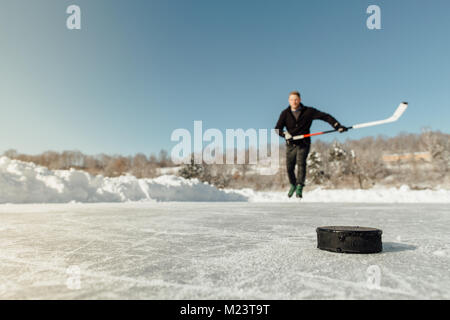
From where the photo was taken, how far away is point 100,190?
1205cm

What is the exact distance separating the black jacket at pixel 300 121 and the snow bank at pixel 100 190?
9.22m

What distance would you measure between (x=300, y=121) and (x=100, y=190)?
393 inches

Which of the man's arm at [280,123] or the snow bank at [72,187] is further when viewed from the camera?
the snow bank at [72,187]

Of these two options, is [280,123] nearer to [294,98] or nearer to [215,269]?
[294,98]

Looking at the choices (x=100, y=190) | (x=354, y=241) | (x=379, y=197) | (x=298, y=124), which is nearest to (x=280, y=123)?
(x=298, y=124)

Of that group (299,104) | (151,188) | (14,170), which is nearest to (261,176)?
(151,188)

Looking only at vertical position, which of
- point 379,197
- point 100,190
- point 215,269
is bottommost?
point 379,197

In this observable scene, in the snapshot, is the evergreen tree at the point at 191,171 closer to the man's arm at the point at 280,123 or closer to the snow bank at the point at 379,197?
the snow bank at the point at 379,197

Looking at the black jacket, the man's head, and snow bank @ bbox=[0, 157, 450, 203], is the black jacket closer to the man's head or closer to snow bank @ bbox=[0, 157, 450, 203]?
the man's head

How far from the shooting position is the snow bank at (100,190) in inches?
417

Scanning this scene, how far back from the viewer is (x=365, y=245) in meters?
2.08

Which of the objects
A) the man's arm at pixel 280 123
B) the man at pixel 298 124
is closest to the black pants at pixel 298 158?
the man at pixel 298 124
